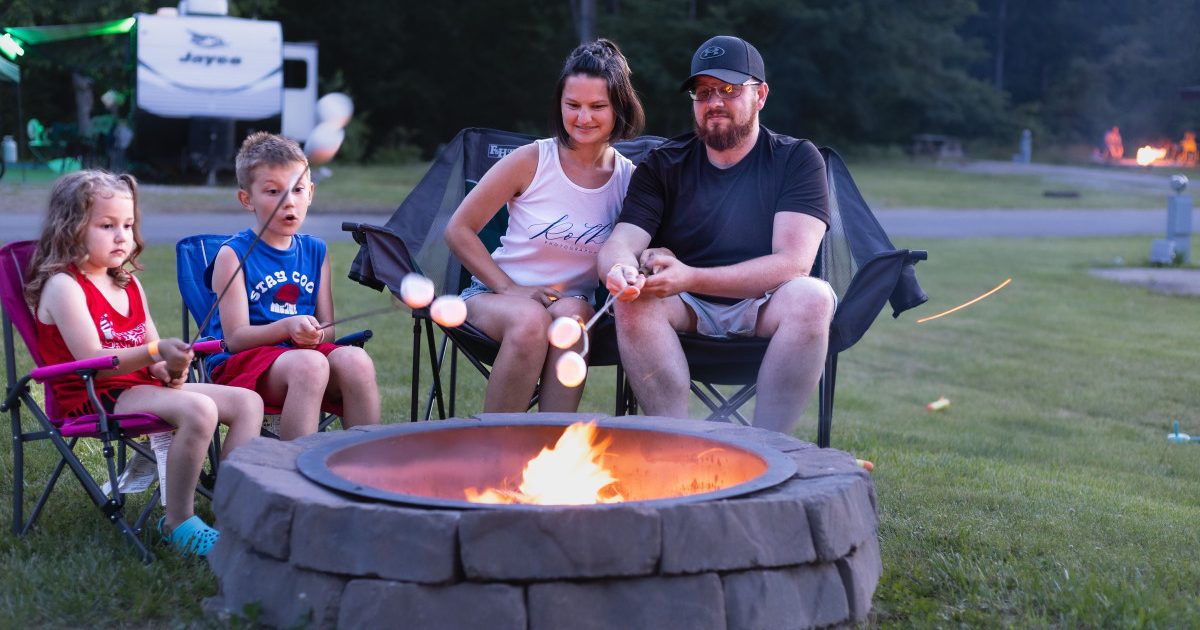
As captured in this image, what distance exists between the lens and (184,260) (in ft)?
10.4

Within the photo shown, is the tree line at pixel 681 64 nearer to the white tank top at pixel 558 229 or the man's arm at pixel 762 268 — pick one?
the white tank top at pixel 558 229

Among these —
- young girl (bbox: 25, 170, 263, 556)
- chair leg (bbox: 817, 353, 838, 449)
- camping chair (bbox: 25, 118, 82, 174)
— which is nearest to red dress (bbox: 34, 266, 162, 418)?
young girl (bbox: 25, 170, 263, 556)

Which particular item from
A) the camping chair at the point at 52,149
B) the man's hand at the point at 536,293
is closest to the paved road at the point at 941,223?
the camping chair at the point at 52,149

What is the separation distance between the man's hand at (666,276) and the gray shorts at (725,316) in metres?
0.20

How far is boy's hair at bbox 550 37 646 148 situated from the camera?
3.25 meters

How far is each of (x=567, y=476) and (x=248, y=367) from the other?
0.92 meters

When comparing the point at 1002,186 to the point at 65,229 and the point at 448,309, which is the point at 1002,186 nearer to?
the point at 448,309

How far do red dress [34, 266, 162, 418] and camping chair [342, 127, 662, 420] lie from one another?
71 centimetres

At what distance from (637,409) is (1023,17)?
1330 inches

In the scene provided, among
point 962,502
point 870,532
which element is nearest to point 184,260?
point 870,532

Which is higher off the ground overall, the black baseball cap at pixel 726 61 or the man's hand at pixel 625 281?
the black baseball cap at pixel 726 61

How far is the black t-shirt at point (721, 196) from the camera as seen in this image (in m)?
3.24

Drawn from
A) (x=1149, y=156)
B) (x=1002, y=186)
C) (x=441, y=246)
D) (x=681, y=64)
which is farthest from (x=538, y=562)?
(x=681, y=64)

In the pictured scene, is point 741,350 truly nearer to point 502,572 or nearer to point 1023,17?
point 502,572
